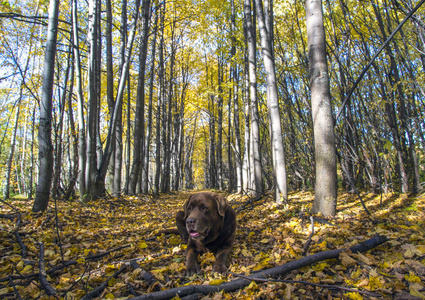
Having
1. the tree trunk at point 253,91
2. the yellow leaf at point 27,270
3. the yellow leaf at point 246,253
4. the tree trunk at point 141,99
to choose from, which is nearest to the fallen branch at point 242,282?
the yellow leaf at point 246,253

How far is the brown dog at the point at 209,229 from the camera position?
2.73 metres

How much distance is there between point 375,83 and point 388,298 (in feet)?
20.4

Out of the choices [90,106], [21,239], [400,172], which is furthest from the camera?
[90,106]

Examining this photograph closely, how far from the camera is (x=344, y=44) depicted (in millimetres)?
6277

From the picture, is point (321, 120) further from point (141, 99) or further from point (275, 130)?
point (141, 99)

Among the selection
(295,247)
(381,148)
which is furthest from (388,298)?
(381,148)

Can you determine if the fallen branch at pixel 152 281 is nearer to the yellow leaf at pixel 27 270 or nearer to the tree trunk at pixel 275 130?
the yellow leaf at pixel 27 270

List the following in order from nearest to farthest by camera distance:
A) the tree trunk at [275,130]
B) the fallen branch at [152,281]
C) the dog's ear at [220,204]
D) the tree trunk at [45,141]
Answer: the fallen branch at [152,281]
the dog's ear at [220,204]
the tree trunk at [45,141]
the tree trunk at [275,130]

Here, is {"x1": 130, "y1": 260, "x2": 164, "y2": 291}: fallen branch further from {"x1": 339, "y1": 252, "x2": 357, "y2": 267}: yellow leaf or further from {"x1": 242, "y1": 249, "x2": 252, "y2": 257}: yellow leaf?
{"x1": 339, "y1": 252, "x2": 357, "y2": 267}: yellow leaf

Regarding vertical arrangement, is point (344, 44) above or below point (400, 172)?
above

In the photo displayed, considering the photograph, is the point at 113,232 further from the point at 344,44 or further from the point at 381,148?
the point at 344,44

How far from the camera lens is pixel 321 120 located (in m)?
4.19

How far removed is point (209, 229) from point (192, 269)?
1.61ft

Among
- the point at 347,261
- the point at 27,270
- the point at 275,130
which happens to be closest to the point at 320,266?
the point at 347,261
